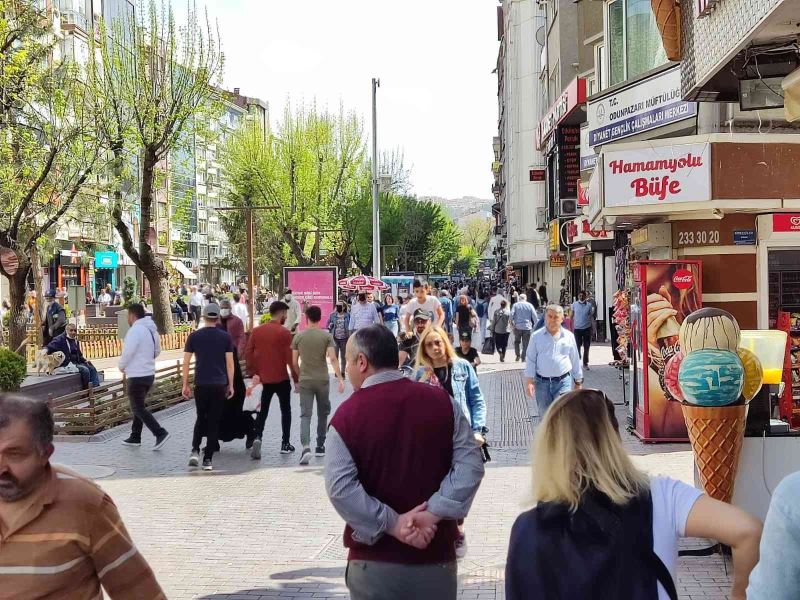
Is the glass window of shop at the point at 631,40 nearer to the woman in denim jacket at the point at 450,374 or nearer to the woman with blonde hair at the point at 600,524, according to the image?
the woman in denim jacket at the point at 450,374

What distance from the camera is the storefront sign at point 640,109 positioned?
48.0 ft

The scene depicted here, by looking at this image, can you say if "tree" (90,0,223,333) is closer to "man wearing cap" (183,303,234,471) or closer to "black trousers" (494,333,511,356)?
"black trousers" (494,333,511,356)

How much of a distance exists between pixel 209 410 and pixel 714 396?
6.30 m

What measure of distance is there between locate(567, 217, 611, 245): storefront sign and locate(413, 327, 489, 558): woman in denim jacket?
1480cm

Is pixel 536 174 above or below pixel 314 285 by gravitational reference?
above

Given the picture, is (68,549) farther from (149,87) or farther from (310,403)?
(149,87)

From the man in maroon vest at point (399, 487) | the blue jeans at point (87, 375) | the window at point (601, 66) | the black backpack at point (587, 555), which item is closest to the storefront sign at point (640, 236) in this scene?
the window at point (601, 66)

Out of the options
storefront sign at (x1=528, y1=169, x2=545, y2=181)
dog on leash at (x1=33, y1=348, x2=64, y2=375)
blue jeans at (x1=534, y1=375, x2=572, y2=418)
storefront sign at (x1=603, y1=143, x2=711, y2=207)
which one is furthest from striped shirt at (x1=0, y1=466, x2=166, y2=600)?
storefront sign at (x1=528, y1=169, x2=545, y2=181)

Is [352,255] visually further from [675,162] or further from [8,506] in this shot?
[8,506]

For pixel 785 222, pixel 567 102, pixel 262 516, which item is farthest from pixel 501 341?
pixel 262 516

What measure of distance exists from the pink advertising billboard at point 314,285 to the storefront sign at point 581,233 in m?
6.18

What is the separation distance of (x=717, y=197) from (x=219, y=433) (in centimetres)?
618

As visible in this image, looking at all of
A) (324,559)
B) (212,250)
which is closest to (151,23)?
(324,559)

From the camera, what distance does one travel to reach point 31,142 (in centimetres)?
2095
